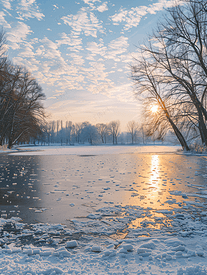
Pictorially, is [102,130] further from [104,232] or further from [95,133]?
[104,232]

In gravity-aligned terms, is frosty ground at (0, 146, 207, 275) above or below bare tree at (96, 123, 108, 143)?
below

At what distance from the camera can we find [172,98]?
2000 cm

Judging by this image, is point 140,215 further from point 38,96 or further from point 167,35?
point 38,96

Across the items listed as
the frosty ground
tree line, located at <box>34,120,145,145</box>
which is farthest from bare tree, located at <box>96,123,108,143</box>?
the frosty ground

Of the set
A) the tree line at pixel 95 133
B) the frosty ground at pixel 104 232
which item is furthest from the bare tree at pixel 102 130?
the frosty ground at pixel 104 232

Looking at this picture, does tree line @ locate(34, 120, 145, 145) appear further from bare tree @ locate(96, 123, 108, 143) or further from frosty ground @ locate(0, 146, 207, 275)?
frosty ground @ locate(0, 146, 207, 275)

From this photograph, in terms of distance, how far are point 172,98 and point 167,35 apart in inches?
225

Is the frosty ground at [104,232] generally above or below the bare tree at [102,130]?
below

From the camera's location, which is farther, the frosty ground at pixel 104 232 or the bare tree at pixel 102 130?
the bare tree at pixel 102 130

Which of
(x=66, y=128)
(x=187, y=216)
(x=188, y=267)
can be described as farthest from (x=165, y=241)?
(x=66, y=128)

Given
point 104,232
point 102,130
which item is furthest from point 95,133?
point 104,232

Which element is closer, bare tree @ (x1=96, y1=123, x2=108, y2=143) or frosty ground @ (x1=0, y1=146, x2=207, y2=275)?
frosty ground @ (x1=0, y1=146, x2=207, y2=275)

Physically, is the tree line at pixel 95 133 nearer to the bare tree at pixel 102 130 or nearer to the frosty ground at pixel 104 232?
the bare tree at pixel 102 130

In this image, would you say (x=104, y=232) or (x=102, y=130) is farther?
(x=102, y=130)
